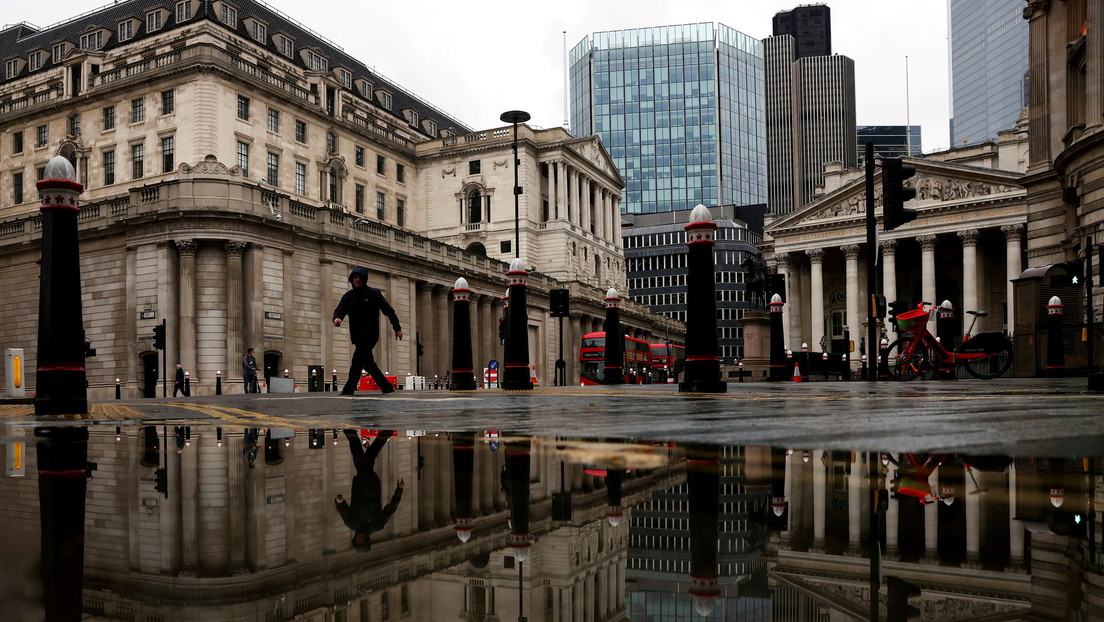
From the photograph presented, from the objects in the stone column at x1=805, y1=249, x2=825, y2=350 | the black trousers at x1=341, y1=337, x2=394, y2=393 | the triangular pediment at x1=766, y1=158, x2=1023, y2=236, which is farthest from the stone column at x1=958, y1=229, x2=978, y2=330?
the black trousers at x1=341, y1=337, x2=394, y2=393

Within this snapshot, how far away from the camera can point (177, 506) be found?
97.8 inches

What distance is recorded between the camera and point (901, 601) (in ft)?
4.28

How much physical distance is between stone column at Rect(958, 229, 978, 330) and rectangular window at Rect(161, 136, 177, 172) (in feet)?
174

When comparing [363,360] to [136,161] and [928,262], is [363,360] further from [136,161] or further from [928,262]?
[928,262]

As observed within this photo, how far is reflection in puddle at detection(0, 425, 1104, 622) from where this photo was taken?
136 centimetres

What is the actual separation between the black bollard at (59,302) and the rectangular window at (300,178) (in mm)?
45008

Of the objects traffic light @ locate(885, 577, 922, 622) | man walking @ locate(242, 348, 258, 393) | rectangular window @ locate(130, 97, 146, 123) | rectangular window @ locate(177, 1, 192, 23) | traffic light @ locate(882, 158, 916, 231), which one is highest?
rectangular window @ locate(177, 1, 192, 23)

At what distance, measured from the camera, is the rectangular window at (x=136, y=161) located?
156 feet

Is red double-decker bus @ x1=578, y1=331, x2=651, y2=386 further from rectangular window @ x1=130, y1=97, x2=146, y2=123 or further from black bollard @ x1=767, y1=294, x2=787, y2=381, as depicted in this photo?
rectangular window @ x1=130, y1=97, x2=146, y2=123

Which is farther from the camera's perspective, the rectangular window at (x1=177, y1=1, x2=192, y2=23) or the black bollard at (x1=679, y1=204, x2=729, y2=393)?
the rectangular window at (x1=177, y1=1, x2=192, y2=23)

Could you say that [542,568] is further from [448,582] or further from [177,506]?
[177,506]

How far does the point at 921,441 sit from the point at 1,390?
44.5 meters

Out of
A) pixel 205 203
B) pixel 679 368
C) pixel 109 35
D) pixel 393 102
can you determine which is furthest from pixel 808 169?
pixel 205 203

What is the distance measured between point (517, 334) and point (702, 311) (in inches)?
231
